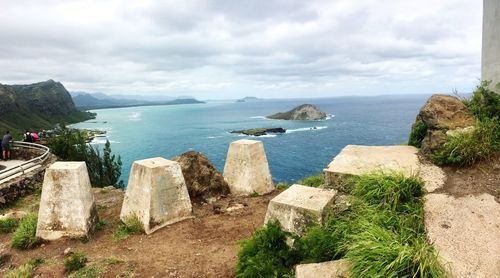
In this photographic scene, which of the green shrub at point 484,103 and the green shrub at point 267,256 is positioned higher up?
the green shrub at point 484,103

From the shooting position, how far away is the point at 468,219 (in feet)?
18.2

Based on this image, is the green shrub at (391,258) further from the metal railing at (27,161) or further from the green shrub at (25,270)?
the metal railing at (27,161)

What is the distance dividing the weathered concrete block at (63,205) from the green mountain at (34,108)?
88348 millimetres

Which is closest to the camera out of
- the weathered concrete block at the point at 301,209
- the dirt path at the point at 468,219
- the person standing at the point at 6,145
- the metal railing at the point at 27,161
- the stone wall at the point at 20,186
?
the dirt path at the point at 468,219

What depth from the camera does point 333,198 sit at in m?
7.03

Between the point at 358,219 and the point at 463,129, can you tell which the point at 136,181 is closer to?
the point at 358,219

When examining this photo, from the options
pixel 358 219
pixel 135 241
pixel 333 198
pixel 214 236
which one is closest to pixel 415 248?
pixel 358 219

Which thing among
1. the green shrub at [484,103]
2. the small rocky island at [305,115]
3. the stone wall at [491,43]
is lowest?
the small rocky island at [305,115]

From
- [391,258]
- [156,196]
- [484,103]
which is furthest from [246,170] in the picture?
[391,258]

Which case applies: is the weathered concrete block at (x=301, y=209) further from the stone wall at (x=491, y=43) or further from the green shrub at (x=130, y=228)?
the stone wall at (x=491, y=43)

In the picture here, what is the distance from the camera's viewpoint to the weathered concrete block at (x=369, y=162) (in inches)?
293

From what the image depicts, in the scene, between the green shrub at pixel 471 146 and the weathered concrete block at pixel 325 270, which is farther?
the green shrub at pixel 471 146

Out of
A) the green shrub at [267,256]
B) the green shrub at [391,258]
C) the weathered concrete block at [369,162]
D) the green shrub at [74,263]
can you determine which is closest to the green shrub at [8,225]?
the green shrub at [74,263]

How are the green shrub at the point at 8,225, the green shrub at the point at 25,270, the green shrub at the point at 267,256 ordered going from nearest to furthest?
the green shrub at the point at 267,256, the green shrub at the point at 25,270, the green shrub at the point at 8,225
